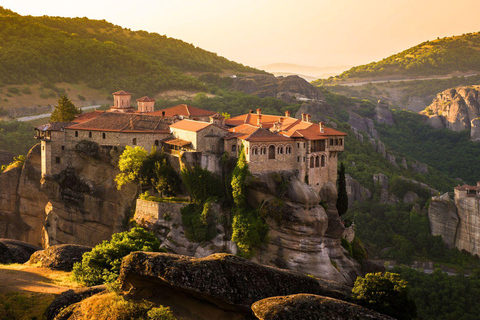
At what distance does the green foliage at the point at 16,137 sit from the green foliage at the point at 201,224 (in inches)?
1749

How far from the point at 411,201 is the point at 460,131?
64170 mm

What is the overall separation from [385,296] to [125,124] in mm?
36258

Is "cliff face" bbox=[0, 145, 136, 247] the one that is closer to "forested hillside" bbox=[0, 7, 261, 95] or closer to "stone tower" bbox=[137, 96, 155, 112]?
"stone tower" bbox=[137, 96, 155, 112]

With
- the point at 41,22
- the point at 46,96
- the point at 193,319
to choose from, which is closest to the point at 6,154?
the point at 46,96

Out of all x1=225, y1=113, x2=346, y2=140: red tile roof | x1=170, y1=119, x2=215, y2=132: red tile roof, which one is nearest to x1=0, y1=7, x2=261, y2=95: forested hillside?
x1=225, y1=113, x2=346, y2=140: red tile roof

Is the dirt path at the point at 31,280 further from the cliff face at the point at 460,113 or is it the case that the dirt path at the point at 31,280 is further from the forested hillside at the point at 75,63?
the cliff face at the point at 460,113

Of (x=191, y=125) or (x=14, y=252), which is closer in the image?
(x=14, y=252)

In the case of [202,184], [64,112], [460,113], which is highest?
[64,112]

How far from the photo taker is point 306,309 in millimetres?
25047

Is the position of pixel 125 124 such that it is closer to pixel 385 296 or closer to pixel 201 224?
pixel 201 224

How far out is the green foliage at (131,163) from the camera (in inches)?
2231

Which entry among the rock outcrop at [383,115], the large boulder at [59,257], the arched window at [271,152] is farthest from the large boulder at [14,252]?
the rock outcrop at [383,115]

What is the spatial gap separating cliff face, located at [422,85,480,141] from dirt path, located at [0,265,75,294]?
131 metres

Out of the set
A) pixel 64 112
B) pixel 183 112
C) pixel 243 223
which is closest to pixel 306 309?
pixel 243 223
